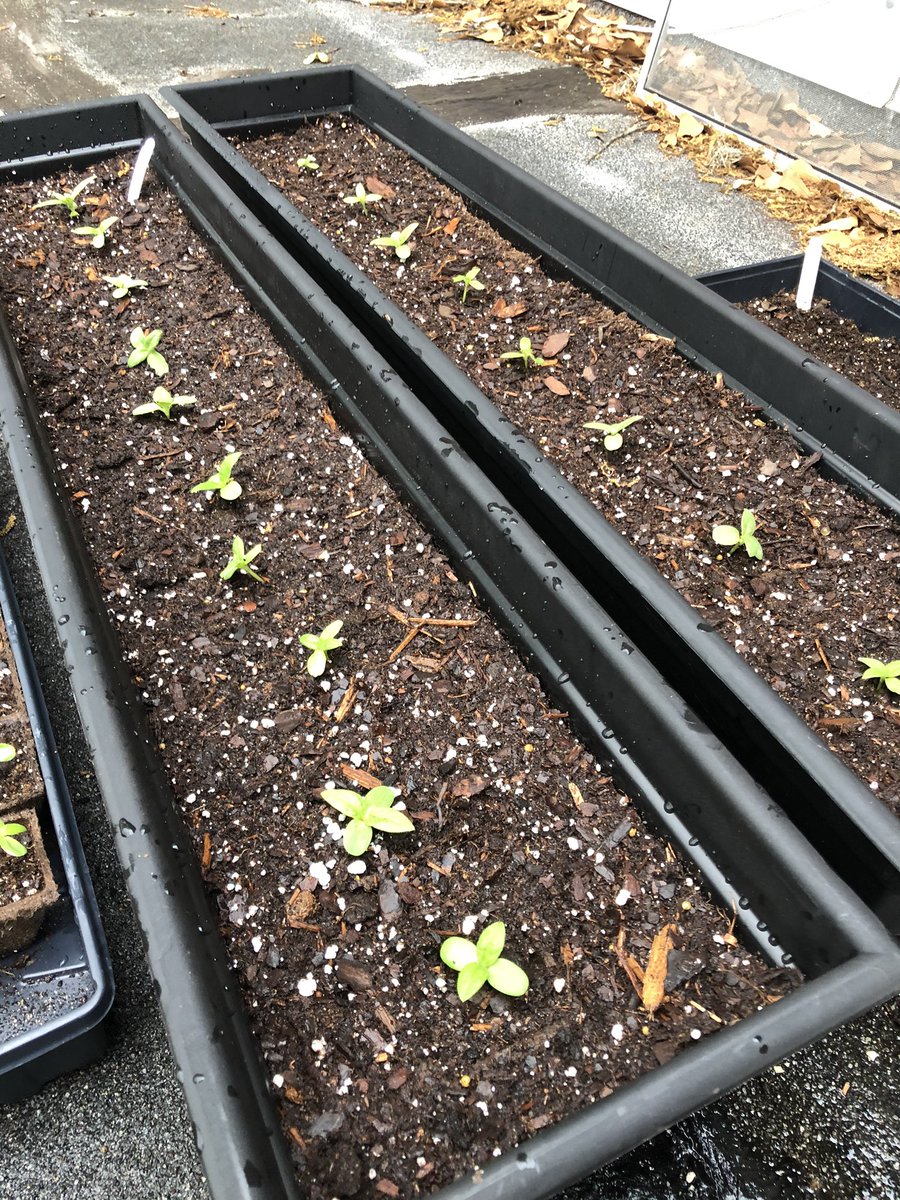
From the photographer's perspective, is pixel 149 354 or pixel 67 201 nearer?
pixel 149 354

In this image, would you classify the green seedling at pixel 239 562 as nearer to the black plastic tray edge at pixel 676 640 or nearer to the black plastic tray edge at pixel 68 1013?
the black plastic tray edge at pixel 68 1013

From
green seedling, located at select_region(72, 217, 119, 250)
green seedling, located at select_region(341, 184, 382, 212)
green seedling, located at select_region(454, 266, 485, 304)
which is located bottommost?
green seedling, located at select_region(72, 217, 119, 250)

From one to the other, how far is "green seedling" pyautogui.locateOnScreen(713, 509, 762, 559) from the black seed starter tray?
53 centimetres

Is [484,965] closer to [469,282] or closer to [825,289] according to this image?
[469,282]

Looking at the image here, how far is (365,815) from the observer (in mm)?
1178

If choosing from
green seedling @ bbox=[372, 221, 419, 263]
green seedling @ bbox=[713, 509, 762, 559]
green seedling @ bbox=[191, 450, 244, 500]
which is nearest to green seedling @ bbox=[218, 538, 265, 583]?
green seedling @ bbox=[191, 450, 244, 500]

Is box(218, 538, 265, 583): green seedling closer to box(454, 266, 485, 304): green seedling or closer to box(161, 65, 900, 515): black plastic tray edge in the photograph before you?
box(454, 266, 485, 304): green seedling

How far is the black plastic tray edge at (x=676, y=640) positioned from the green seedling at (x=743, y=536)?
36 cm

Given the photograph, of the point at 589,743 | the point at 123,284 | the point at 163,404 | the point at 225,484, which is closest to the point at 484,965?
the point at 589,743

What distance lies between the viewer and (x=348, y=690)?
1.39 metres

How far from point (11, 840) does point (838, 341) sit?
7.61 feet

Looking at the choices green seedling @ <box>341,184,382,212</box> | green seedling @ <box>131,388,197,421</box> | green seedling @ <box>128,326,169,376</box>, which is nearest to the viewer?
green seedling @ <box>131,388,197,421</box>

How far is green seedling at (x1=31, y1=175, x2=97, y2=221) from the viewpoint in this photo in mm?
2412

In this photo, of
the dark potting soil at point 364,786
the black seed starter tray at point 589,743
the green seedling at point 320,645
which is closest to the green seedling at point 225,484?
the dark potting soil at point 364,786
